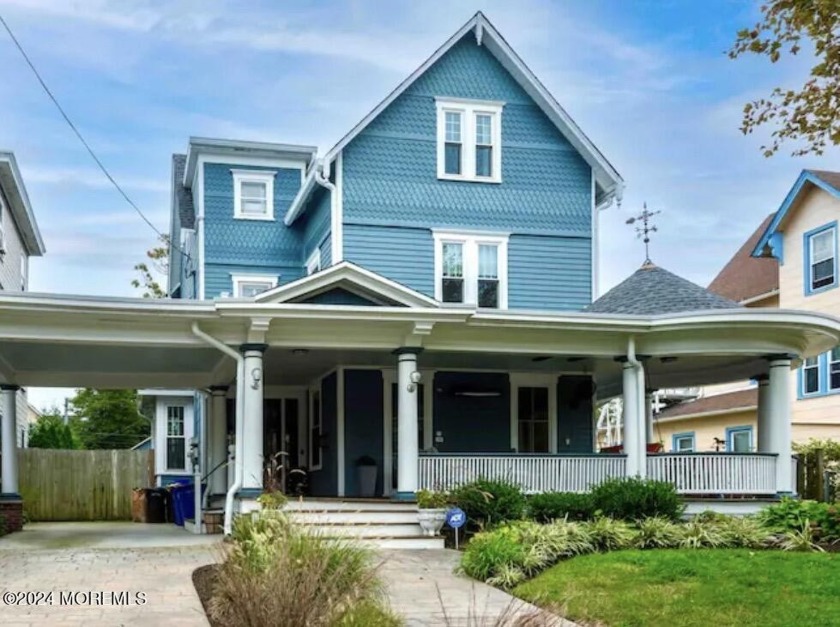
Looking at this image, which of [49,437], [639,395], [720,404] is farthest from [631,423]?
[49,437]

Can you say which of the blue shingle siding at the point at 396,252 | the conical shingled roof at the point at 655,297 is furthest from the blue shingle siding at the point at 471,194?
the conical shingled roof at the point at 655,297

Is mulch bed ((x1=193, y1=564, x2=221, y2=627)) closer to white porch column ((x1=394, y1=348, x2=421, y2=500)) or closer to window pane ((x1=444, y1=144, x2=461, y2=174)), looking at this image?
white porch column ((x1=394, y1=348, x2=421, y2=500))

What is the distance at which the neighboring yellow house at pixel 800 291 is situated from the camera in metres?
21.1

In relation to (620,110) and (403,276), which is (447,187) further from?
(620,110)

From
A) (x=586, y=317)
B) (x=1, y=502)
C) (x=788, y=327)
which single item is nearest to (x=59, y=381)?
(x=1, y=502)

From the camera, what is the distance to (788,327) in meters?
14.4

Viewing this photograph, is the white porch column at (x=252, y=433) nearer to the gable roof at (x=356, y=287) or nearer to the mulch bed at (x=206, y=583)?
the gable roof at (x=356, y=287)

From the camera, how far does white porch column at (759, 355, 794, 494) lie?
48.6ft

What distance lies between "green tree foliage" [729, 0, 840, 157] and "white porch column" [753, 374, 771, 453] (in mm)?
6484

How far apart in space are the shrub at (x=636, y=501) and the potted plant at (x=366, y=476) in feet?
14.1

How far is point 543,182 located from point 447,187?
1.87m

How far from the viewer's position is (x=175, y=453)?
24.4m

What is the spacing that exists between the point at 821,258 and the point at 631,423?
927cm

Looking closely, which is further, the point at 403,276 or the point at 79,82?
the point at 403,276
